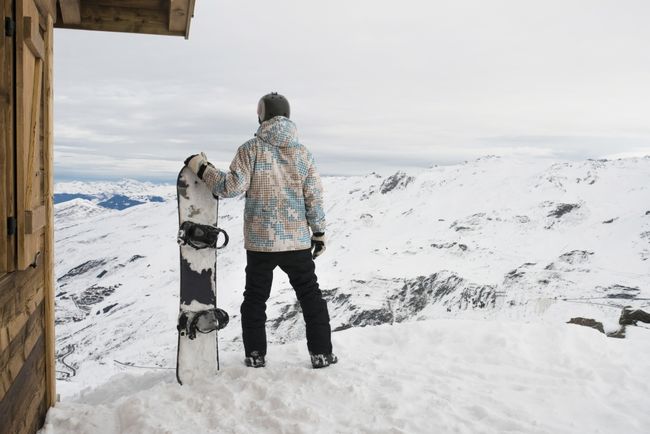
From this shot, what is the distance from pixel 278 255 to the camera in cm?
439

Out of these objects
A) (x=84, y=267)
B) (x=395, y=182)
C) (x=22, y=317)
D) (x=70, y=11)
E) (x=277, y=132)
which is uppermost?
(x=70, y=11)

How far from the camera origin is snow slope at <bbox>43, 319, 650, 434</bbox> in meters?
3.46

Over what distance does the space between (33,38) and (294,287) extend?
2.64 metres

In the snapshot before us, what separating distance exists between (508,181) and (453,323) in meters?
75.5

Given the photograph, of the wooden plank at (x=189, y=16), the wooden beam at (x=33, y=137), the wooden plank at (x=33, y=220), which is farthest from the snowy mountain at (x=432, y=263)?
the wooden beam at (x=33, y=137)

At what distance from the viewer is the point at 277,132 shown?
171 inches

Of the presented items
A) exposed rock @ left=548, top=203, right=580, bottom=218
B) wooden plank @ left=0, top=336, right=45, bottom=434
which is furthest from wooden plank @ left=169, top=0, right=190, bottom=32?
exposed rock @ left=548, top=203, right=580, bottom=218

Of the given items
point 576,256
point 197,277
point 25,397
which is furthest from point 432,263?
point 25,397

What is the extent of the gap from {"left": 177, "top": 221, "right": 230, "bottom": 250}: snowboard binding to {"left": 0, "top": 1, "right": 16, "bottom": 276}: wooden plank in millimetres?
1769

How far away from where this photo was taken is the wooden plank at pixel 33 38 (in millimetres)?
2760

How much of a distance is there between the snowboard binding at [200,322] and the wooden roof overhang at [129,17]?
2.93 m

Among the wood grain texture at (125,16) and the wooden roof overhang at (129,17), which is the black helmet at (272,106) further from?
the wood grain texture at (125,16)

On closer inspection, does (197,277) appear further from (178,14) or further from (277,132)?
(178,14)

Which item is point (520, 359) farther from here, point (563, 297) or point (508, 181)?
point (508, 181)
